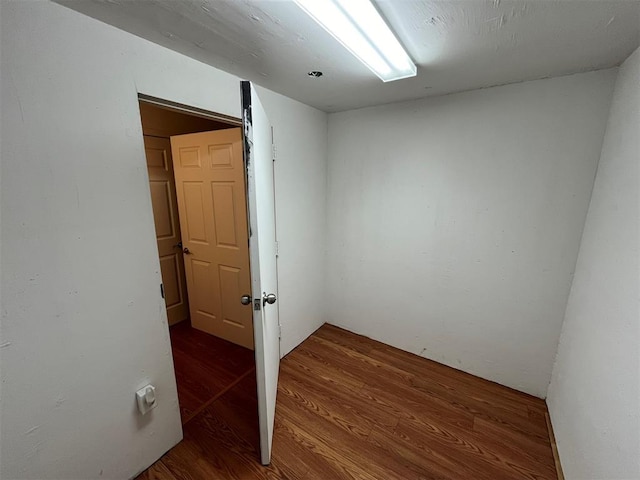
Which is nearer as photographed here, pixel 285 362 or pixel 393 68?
pixel 393 68

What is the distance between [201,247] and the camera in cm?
247

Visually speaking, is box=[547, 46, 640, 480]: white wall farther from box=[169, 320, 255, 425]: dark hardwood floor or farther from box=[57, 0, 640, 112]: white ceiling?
box=[169, 320, 255, 425]: dark hardwood floor

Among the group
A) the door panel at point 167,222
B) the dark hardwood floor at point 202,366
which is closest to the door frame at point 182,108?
the door panel at point 167,222

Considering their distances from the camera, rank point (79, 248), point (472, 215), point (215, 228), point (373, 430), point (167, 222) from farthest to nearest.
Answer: point (167, 222) → point (215, 228) → point (472, 215) → point (373, 430) → point (79, 248)

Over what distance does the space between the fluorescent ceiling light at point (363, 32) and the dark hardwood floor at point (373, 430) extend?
6.80 feet

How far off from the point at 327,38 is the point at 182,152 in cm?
176

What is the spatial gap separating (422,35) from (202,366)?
2.62 m

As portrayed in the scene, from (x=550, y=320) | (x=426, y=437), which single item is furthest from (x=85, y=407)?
(x=550, y=320)

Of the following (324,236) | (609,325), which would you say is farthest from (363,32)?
(324,236)

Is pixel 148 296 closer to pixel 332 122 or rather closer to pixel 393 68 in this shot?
pixel 393 68

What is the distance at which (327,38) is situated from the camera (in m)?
1.13

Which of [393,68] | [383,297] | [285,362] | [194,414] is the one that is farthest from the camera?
[383,297]

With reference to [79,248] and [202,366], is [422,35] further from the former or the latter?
[202,366]

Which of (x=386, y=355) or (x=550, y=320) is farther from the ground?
(x=550, y=320)
